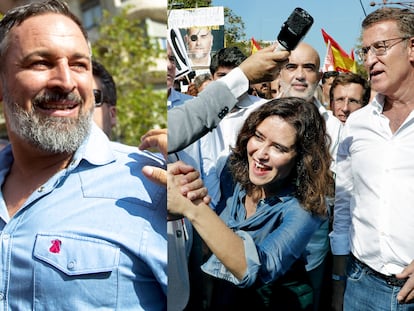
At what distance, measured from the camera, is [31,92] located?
203cm

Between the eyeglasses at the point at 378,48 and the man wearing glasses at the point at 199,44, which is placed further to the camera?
the man wearing glasses at the point at 199,44

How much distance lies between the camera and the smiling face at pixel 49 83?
2002 millimetres

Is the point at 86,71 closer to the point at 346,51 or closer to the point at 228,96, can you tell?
the point at 228,96

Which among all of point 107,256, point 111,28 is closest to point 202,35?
point 111,28

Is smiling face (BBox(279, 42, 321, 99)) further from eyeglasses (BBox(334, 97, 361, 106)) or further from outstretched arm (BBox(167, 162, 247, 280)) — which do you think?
outstretched arm (BBox(167, 162, 247, 280))

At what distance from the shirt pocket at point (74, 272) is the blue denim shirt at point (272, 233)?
0.43 metres

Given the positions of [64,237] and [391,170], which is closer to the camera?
[391,170]

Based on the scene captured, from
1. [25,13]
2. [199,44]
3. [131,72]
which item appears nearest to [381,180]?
[199,44]

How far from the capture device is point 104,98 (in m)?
2.25

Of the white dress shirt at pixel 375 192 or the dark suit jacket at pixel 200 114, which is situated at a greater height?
the dark suit jacket at pixel 200 114

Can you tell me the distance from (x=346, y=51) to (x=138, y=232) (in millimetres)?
898

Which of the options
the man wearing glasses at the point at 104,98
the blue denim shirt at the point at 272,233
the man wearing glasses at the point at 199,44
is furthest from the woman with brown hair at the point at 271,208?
the man wearing glasses at the point at 104,98

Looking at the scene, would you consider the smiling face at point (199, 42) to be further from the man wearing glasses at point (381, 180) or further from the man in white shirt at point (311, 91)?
the man wearing glasses at point (381, 180)

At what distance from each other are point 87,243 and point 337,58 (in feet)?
3.32
